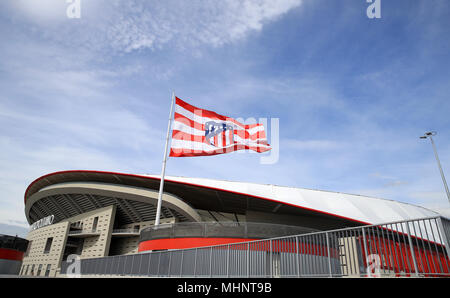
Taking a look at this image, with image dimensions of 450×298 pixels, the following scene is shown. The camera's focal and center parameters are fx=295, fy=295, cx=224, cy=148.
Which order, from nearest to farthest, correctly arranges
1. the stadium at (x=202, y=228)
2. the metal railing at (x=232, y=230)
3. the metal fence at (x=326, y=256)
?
the metal fence at (x=326, y=256) < the stadium at (x=202, y=228) < the metal railing at (x=232, y=230)

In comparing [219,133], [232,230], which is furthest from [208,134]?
[232,230]

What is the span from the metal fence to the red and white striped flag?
8085mm

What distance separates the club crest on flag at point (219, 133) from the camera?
21.8m

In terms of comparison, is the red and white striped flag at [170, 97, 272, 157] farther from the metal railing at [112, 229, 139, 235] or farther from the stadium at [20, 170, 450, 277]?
the metal railing at [112, 229, 139, 235]

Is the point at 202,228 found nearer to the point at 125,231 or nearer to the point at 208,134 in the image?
the point at 208,134

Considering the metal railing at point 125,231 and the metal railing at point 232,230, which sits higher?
the metal railing at point 125,231

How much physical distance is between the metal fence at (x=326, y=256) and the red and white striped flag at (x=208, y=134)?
8.08 meters

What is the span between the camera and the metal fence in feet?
22.2

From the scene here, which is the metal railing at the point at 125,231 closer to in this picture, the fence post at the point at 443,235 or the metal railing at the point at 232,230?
the metal railing at the point at 232,230

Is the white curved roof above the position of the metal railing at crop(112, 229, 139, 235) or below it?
above

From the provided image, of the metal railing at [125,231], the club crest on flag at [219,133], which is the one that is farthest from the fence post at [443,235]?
the metal railing at [125,231]

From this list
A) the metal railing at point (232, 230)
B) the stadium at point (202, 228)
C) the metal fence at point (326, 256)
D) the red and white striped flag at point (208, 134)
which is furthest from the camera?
the red and white striped flag at point (208, 134)

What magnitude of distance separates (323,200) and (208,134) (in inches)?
719

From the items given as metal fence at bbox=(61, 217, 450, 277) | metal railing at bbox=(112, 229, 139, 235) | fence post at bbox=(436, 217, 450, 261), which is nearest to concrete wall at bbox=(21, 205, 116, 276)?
metal railing at bbox=(112, 229, 139, 235)
